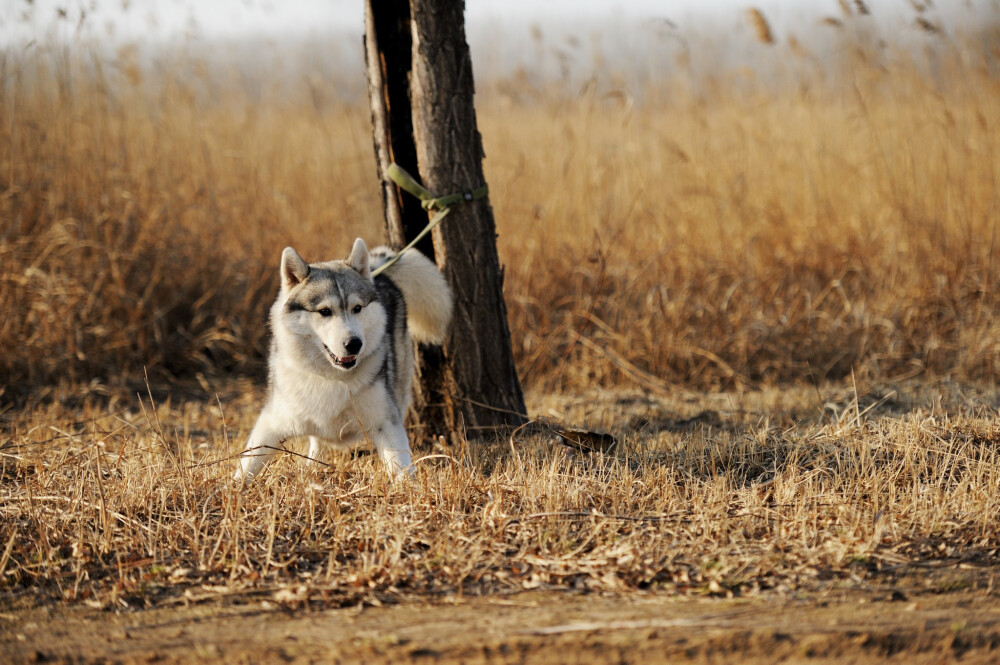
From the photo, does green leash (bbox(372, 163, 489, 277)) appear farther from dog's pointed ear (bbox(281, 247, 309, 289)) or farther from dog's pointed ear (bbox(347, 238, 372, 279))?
dog's pointed ear (bbox(281, 247, 309, 289))

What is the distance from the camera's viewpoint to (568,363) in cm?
614

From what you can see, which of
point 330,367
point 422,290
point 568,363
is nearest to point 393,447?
point 330,367

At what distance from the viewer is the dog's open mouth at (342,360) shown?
3.69 meters

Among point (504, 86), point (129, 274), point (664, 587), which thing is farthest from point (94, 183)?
point (664, 587)

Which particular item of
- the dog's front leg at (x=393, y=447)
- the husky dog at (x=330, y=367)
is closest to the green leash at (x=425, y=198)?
the husky dog at (x=330, y=367)

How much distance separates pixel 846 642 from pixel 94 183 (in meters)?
5.79

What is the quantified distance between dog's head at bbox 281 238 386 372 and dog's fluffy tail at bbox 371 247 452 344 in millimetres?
279

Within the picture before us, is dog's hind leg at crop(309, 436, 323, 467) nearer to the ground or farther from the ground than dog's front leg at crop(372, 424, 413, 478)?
nearer to the ground

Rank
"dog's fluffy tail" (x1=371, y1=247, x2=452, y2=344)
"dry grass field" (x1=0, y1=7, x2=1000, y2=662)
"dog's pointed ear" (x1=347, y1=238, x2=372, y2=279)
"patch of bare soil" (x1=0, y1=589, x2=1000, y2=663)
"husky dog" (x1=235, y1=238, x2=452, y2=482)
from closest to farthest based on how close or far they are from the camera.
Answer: "patch of bare soil" (x1=0, y1=589, x2=1000, y2=663) < "dry grass field" (x1=0, y1=7, x2=1000, y2=662) < "husky dog" (x1=235, y1=238, x2=452, y2=482) < "dog's pointed ear" (x1=347, y1=238, x2=372, y2=279) < "dog's fluffy tail" (x1=371, y1=247, x2=452, y2=344)

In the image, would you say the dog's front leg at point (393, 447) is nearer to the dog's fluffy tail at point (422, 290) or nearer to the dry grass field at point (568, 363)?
the dry grass field at point (568, 363)

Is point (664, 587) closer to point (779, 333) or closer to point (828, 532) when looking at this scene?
point (828, 532)

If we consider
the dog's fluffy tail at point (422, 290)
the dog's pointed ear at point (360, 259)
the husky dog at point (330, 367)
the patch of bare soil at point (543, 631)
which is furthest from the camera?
the dog's fluffy tail at point (422, 290)

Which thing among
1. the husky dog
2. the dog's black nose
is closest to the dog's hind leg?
the husky dog

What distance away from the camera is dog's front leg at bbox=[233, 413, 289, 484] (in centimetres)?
387
